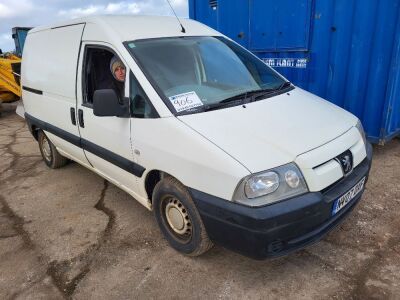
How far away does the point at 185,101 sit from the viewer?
8.75 ft

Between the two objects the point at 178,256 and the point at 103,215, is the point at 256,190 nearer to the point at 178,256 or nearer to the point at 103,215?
the point at 178,256

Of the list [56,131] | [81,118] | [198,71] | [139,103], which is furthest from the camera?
[56,131]

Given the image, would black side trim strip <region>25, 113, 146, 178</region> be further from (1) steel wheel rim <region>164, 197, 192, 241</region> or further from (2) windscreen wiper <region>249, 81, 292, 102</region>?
(2) windscreen wiper <region>249, 81, 292, 102</region>

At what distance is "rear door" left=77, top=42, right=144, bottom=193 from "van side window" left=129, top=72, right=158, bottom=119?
83 mm

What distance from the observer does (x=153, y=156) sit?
266 centimetres

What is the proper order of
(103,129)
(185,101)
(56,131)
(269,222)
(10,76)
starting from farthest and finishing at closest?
(10,76) < (56,131) < (103,129) < (185,101) < (269,222)

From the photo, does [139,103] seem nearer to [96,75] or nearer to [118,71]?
[118,71]

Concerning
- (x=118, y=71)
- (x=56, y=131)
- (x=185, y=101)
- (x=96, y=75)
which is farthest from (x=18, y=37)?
(x=185, y=101)

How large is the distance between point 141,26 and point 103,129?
101 cm

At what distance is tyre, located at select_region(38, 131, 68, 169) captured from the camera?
483cm

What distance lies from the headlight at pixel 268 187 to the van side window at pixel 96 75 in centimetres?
174

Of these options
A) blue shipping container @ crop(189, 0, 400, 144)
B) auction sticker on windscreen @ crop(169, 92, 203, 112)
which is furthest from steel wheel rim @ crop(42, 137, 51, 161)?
blue shipping container @ crop(189, 0, 400, 144)

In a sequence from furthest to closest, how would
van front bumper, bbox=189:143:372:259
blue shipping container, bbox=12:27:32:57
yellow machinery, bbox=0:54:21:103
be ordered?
blue shipping container, bbox=12:27:32:57 < yellow machinery, bbox=0:54:21:103 < van front bumper, bbox=189:143:372:259

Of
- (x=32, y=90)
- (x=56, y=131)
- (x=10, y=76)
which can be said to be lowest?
(x=10, y=76)
